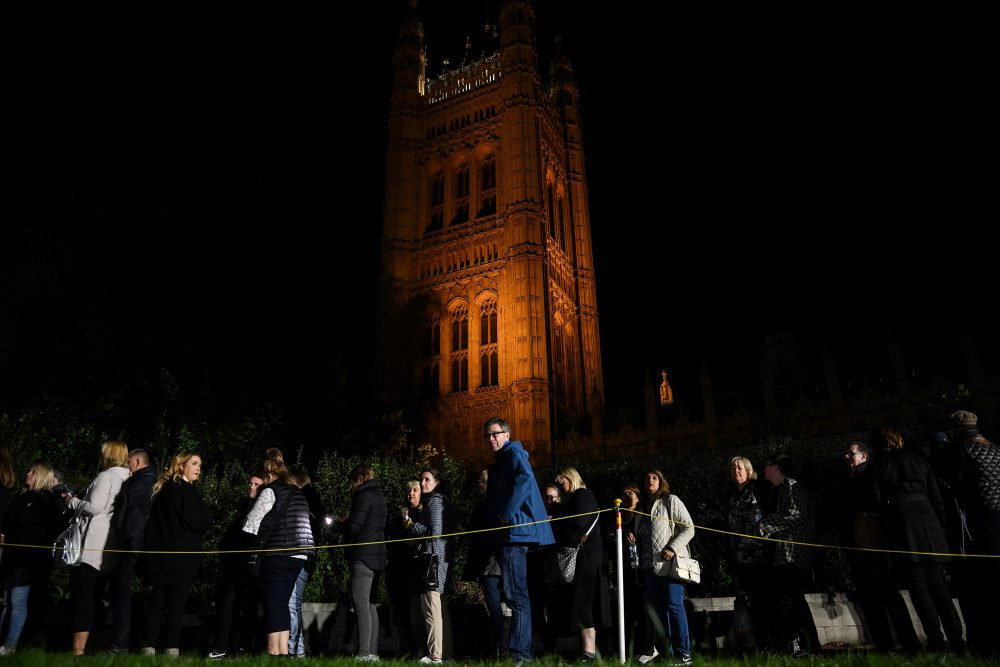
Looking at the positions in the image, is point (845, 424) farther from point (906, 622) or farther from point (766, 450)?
point (906, 622)

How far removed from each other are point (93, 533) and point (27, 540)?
722mm

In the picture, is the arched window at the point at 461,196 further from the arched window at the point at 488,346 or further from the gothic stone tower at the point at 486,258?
the arched window at the point at 488,346

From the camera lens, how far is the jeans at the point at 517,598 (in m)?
4.83

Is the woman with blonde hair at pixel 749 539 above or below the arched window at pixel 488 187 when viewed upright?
below

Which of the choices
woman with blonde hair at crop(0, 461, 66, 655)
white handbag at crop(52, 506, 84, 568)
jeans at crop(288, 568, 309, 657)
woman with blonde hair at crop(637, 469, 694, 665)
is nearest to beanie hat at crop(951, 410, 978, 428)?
woman with blonde hair at crop(637, 469, 694, 665)

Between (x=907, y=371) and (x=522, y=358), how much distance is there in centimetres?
1784

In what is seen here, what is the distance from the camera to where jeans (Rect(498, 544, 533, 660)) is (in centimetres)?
483

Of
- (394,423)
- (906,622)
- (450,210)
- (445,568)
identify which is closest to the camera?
(906,622)

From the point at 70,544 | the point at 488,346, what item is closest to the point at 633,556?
the point at 70,544

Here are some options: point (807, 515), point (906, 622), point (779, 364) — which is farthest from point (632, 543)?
point (779, 364)

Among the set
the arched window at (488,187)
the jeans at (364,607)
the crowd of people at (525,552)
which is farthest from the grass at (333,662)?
the arched window at (488,187)

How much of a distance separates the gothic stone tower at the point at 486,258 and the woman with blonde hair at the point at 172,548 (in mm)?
30313

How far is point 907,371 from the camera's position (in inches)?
1200

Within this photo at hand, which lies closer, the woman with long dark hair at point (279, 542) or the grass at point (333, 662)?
the grass at point (333, 662)
